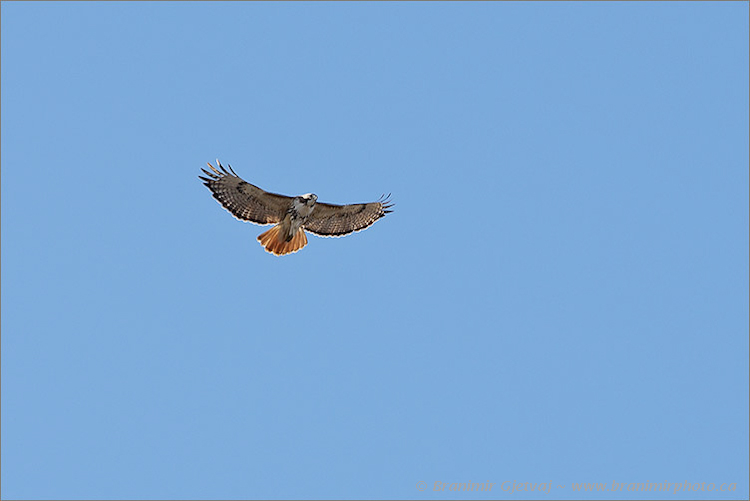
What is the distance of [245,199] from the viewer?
2189 centimetres

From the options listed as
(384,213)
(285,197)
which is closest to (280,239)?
(285,197)

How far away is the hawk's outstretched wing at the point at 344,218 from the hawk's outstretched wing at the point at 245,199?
804 millimetres

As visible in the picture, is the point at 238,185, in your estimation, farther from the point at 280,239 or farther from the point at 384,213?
the point at 384,213

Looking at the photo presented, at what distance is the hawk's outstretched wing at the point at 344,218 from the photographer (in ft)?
73.8

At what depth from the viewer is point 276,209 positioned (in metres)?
22.0

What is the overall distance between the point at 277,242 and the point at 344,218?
165 cm

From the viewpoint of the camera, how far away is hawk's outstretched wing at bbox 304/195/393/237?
22484 millimetres

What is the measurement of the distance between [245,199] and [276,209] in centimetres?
66

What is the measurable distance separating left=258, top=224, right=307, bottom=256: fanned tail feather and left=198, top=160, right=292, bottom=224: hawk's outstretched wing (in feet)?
1.05

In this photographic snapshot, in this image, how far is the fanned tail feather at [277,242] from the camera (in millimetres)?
21859

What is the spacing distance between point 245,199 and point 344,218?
2.19 m

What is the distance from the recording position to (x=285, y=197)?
21.6 m

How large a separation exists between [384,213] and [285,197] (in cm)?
240

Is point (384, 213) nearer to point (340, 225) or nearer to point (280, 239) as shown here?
point (340, 225)
